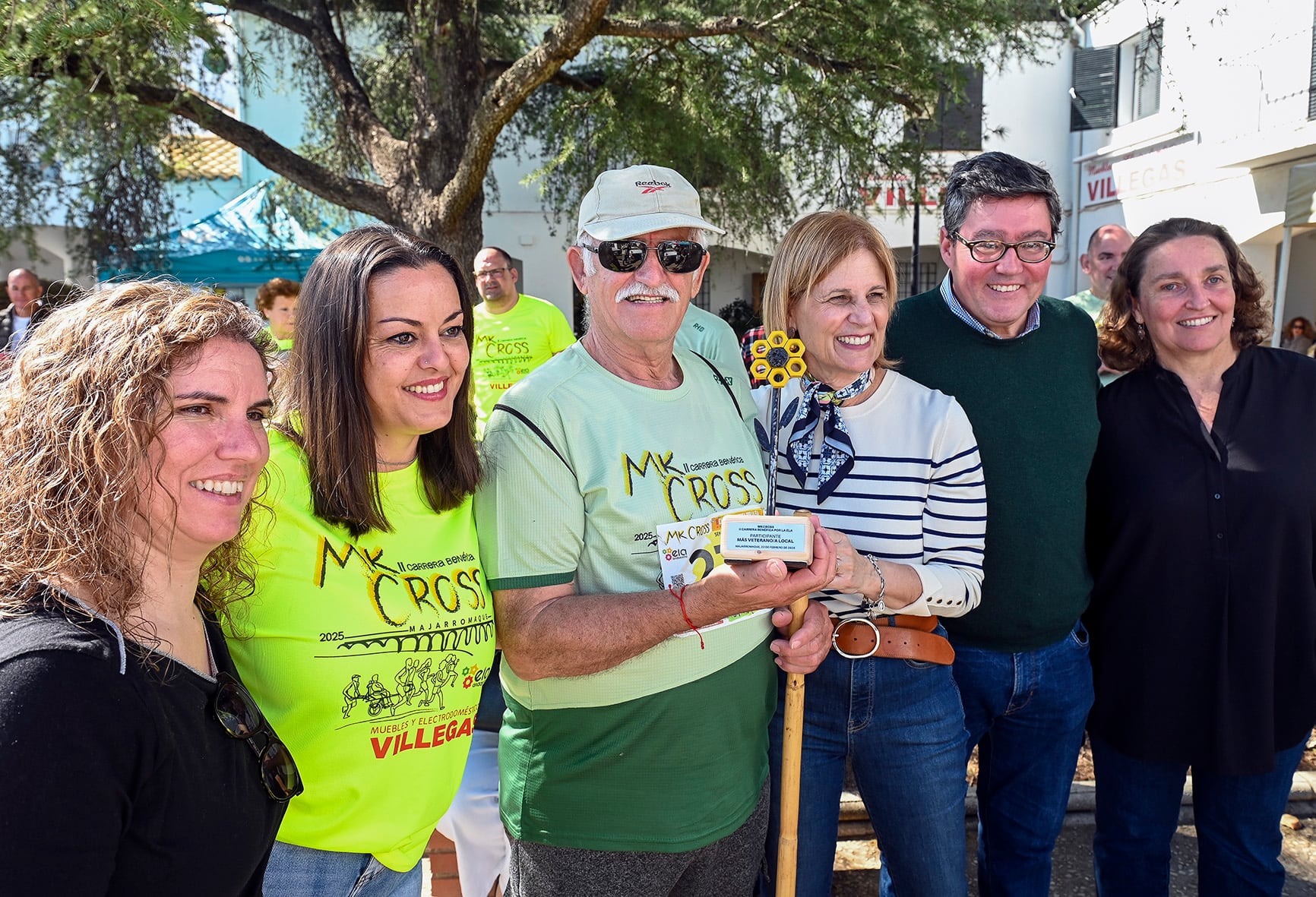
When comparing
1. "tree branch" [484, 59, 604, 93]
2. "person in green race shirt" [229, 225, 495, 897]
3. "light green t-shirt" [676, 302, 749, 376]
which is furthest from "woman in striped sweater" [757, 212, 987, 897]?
"tree branch" [484, 59, 604, 93]

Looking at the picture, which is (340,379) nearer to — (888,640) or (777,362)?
(777,362)

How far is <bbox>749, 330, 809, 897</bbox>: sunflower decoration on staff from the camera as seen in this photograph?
210cm

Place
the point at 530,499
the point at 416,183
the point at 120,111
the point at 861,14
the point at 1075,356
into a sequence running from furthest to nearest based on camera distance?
the point at 416,183 → the point at 861,14 → the point at 120,111 → the point at 1075,356 → the point at 530,499

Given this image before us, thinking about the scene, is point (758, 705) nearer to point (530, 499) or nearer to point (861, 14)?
point (530, 499)

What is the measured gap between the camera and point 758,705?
2084 mm

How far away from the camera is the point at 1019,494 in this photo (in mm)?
2475

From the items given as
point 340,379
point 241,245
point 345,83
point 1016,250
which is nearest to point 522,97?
point 345,83

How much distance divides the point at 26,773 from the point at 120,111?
5632 millimetres

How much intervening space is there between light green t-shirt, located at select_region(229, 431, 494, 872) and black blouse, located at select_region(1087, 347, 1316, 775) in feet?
5.95

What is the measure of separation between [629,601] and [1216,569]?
66.1 inches

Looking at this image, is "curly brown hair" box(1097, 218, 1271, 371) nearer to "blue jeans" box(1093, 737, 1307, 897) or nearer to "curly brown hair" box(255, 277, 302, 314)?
"blue jeans" box(1093, 737, 1307, 897)

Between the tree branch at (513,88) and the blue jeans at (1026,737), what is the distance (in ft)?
15.6

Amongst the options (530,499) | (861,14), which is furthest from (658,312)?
(861,14)

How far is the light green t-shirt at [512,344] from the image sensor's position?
6363 millimetres
